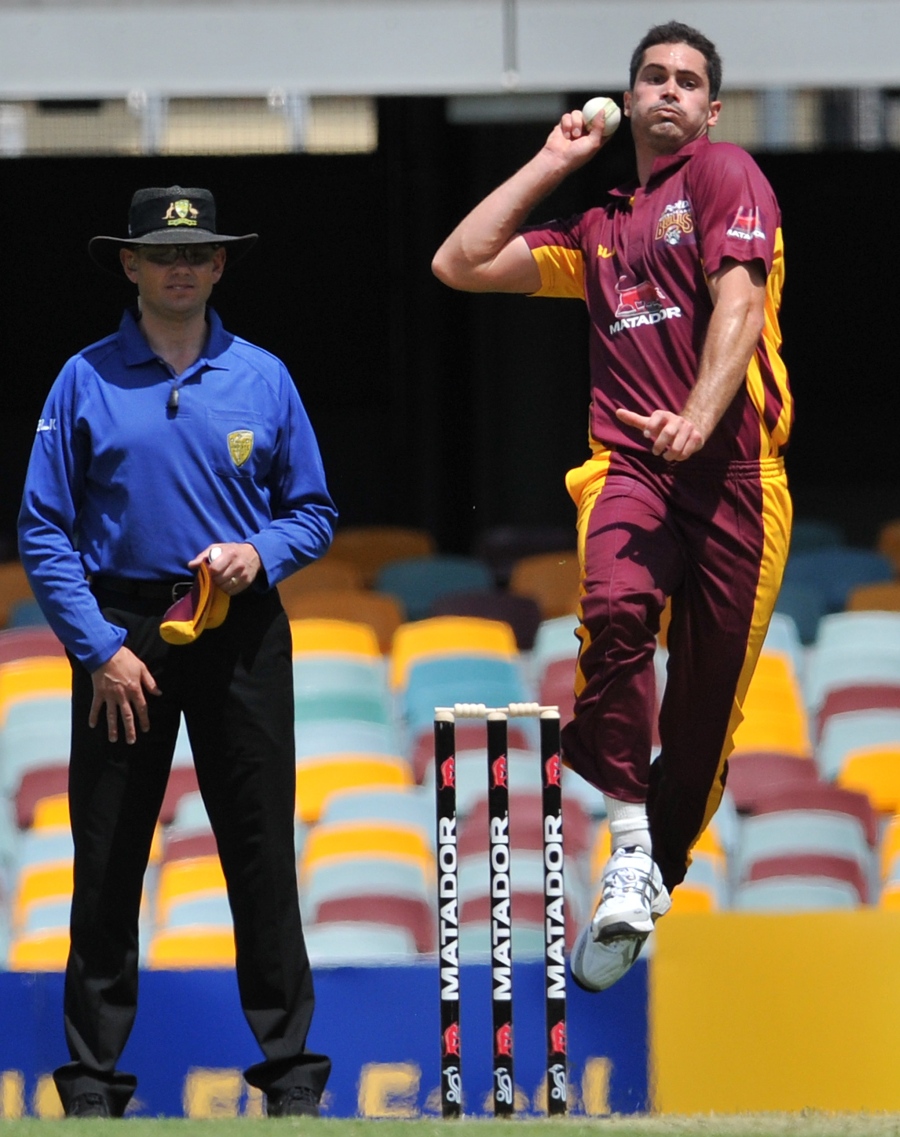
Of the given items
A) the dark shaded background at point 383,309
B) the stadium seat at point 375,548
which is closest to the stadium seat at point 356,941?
the stadium seat at point 375,548

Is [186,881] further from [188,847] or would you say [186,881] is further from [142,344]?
[142,344]

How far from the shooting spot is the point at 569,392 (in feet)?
37.9

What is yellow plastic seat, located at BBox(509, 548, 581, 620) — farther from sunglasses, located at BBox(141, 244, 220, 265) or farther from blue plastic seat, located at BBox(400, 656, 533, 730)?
sunglasses, located at BBox(141, 244, 220, 265)

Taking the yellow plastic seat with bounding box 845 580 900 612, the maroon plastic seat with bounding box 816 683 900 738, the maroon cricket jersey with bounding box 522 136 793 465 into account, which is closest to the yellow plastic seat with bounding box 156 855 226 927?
the maroon cricket jersey with bounding box 522 136 793 465

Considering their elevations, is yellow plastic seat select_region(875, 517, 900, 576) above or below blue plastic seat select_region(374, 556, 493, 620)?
above

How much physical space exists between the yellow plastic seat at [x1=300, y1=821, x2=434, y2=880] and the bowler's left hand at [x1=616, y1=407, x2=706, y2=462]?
228 cm

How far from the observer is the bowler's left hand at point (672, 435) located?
3879 mm

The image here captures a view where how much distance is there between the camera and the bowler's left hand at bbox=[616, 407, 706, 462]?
3879 millimetres

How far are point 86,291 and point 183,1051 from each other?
25.9 feet

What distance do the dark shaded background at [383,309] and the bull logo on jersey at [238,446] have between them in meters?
7.46

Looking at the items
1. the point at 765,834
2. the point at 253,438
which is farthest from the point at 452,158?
the point at 253,438

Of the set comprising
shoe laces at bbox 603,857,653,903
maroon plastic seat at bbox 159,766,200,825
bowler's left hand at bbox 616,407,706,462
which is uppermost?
maroon plastic seat at bbox 159,766,200,825

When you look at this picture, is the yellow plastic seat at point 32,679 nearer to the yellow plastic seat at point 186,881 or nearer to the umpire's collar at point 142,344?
the yellow plastic seat at point 186,881

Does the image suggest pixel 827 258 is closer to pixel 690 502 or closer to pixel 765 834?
pixel 765 834
